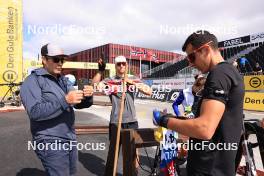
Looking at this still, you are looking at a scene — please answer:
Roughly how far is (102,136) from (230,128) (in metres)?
7.06

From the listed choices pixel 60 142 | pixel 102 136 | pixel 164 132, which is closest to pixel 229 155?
pixel 60 142

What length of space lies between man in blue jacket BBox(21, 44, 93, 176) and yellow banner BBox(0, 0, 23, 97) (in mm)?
21234

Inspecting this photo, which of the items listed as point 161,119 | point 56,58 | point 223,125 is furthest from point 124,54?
point 223,125

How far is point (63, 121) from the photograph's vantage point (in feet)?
10.00

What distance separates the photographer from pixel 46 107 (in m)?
2.79

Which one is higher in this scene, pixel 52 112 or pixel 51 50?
pixel 51 50

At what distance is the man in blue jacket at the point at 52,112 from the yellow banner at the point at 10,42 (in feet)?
69.7

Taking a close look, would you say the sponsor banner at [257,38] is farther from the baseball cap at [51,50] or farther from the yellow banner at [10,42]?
the baseball cap at [51,50]

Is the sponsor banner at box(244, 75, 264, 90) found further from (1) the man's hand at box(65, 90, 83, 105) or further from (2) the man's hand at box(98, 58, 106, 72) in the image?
(1) the man's hand at box(65, 90, 83, 105)

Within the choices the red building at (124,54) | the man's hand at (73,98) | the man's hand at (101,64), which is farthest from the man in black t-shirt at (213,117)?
the red building at (124,54)

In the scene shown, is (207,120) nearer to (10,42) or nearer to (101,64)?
(101,64)

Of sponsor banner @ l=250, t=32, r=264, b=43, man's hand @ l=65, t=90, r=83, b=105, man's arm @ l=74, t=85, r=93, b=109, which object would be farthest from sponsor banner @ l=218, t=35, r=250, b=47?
man's hand @ l=65, t=90, r=83, b=105

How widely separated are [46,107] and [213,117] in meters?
1.54

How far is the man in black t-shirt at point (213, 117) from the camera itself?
1.98 meters
